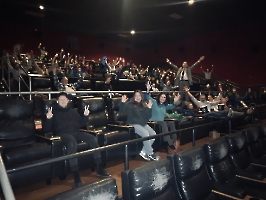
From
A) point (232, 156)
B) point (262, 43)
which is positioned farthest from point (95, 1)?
point (262, 43)

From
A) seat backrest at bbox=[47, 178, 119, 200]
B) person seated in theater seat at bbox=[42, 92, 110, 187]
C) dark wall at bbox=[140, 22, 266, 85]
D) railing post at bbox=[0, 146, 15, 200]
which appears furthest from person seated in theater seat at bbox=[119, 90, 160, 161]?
dark wall at bbox=[140, 22, 266, 85]

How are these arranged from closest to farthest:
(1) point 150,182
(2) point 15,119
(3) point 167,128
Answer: (1) point 150,182 < (2) point 15,119 < (3) point 167,128

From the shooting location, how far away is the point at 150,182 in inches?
60.7

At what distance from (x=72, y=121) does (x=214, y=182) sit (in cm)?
176

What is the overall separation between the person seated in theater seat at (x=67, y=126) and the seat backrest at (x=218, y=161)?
113cm

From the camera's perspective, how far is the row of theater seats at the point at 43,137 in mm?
2211

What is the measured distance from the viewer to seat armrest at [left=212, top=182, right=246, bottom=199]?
2.02m

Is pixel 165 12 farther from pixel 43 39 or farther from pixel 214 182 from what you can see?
pixel 214 182

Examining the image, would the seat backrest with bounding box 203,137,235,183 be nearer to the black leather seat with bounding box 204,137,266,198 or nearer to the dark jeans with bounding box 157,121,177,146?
the black leather seat with bounding box 204,137,266,198

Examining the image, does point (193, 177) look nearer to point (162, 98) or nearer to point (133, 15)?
point (162, 98)

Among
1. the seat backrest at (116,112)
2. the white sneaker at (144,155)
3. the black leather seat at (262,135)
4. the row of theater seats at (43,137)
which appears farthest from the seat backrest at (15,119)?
the black leather seat at (262,135)

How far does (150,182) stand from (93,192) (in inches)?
18.4

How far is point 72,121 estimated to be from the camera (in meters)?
2.89

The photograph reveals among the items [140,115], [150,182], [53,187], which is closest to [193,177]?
[150,182]
